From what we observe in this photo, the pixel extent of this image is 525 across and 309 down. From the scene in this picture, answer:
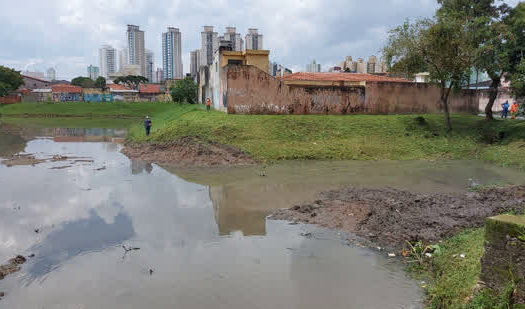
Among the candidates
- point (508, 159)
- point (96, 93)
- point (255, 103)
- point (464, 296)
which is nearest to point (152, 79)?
point (96, 93)

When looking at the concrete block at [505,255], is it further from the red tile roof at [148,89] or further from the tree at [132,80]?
the tree at [132,80]

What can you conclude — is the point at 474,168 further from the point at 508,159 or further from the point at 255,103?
the point at 255,103

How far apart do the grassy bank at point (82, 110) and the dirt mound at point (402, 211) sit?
39477 millimetres

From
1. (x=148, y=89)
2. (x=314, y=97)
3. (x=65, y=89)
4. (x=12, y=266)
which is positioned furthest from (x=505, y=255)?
(x=148, y=89)

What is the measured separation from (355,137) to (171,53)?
323 ft

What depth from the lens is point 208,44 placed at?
80.8 meters

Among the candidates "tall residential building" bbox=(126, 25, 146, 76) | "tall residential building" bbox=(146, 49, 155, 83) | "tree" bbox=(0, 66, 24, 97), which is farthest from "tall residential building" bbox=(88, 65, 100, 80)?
"tree" bbox=(0, 66, 24, 97)

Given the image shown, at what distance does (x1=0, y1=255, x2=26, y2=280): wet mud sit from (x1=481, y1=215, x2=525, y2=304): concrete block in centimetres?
703

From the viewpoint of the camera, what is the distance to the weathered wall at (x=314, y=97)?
22875mm

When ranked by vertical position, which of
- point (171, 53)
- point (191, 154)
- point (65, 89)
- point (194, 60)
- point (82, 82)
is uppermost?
point (171, 53)

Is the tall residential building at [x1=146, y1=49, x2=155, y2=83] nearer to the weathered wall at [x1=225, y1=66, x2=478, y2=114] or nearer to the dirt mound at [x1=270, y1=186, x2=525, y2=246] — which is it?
the weathered wall at [x1=225, y1=66, x2=478, y2=114]

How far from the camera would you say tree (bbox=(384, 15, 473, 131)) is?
19.4m

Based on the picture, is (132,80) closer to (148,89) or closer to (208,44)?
(148,89)

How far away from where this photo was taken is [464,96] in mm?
27828
